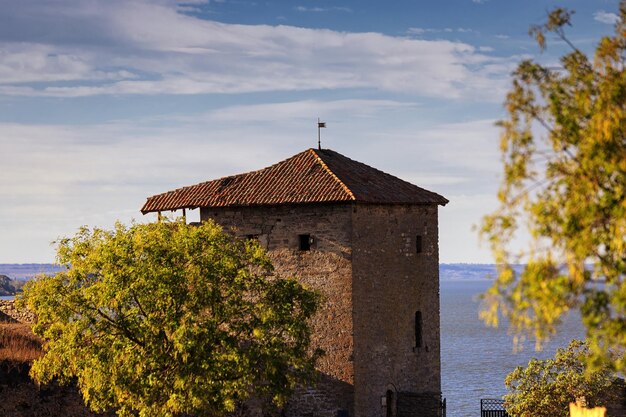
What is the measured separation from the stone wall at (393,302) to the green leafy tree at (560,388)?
11.4ft

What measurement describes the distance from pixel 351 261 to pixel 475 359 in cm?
7067

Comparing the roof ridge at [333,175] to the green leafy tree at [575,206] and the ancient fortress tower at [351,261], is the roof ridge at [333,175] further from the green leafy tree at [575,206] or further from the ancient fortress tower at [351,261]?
the green leafy tree at [575,206]

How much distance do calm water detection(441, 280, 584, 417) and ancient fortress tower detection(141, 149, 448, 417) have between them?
27.6m

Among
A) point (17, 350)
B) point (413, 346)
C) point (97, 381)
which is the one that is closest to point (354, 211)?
point (413, 346)

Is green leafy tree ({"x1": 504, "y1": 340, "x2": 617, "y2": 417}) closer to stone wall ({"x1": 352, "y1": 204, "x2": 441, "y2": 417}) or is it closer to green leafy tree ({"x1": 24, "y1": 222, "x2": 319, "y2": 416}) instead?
stone wall ({"x1": 352, "y1": 204, "x2": 441, "y2": 417})

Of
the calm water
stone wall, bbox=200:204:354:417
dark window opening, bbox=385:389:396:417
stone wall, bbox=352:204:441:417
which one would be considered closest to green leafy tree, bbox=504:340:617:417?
stone wall, bbox=352:204:441:417

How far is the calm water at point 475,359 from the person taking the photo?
234 ft

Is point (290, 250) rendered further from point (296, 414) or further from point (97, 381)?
point (97, 381)

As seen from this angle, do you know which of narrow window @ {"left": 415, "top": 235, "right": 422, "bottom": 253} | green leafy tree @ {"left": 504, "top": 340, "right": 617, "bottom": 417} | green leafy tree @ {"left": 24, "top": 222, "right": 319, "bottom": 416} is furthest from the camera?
narrow window @ {"left": 415, "top": 235, "right": 422, "bottom": 253}

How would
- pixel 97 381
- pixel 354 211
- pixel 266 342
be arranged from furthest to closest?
pixel 354 211, pixel 266 342, pixel 97 381

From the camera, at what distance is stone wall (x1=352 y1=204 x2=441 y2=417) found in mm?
33031

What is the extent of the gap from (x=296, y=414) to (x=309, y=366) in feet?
18.1

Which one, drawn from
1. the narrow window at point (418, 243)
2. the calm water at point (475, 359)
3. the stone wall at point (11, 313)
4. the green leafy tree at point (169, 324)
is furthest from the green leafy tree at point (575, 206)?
the calm water at point (475, 359)

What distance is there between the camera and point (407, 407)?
34.7m
